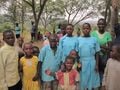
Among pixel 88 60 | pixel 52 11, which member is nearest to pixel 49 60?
pixel 88 60

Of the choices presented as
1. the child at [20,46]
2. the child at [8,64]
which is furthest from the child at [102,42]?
the child at [8,64]

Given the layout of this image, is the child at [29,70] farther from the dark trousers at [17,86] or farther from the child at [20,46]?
the dark trousers at [17,86]

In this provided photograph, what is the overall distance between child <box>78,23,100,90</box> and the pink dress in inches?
25.2

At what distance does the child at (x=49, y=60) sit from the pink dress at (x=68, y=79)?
40 cm

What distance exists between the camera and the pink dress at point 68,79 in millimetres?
8055

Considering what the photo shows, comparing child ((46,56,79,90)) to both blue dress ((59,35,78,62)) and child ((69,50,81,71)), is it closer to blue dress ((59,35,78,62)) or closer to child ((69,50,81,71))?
child ((69,50,81,71))

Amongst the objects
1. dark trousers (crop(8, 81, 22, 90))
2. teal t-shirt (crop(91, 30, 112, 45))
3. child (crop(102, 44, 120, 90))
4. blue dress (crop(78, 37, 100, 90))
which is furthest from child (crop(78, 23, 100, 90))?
child (crop(102, 44, 120, 90))

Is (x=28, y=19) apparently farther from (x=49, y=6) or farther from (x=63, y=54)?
(x=63, y=54)

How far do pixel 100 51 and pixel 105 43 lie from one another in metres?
0.26

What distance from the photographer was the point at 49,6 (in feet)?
153

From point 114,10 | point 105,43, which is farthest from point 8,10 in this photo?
point 105,43

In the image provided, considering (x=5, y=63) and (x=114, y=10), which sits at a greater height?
(x=114, y=10)

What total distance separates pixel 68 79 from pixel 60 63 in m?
0.73

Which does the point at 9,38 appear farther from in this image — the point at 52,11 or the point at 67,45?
the point at 52,11
